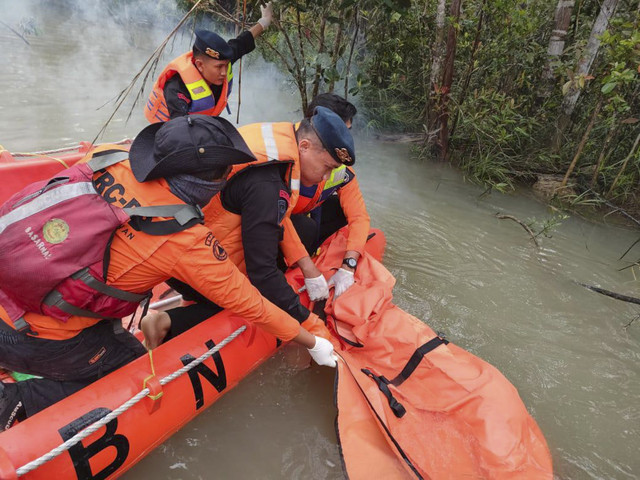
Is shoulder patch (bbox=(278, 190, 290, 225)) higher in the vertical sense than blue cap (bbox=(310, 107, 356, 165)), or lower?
lower

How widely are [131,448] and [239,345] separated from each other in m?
0.63

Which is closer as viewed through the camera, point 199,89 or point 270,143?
point 270,143

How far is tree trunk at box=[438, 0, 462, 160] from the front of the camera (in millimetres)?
4758

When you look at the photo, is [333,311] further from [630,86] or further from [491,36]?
[491,36]

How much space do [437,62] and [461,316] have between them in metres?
3.73

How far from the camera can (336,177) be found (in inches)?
Result: 104

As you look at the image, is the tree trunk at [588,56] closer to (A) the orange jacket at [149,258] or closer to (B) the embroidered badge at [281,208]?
(B) the embroidered badge at [281,208]

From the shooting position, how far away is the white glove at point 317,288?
241 cm

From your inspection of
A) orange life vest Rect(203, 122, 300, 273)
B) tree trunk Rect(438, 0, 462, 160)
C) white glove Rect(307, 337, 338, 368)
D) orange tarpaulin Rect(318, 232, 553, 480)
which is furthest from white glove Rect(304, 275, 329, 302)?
tree trunk Rect(438, 0, 462, 160)

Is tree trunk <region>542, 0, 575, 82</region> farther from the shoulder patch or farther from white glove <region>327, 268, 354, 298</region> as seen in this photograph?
the shoulder patch

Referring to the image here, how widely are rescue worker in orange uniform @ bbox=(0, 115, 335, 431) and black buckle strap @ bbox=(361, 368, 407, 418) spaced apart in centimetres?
73

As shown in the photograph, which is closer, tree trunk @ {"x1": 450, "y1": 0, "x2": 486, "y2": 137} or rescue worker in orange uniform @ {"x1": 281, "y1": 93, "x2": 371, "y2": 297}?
rescue worker in orange uniform @ {"x1": 281, "y1": 93, "x2": 371, "y2": 297}

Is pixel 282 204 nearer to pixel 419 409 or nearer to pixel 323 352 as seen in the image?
A: pixel 323 352

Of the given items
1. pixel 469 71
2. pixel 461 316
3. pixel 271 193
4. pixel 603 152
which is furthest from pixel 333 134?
pixel 603 152
